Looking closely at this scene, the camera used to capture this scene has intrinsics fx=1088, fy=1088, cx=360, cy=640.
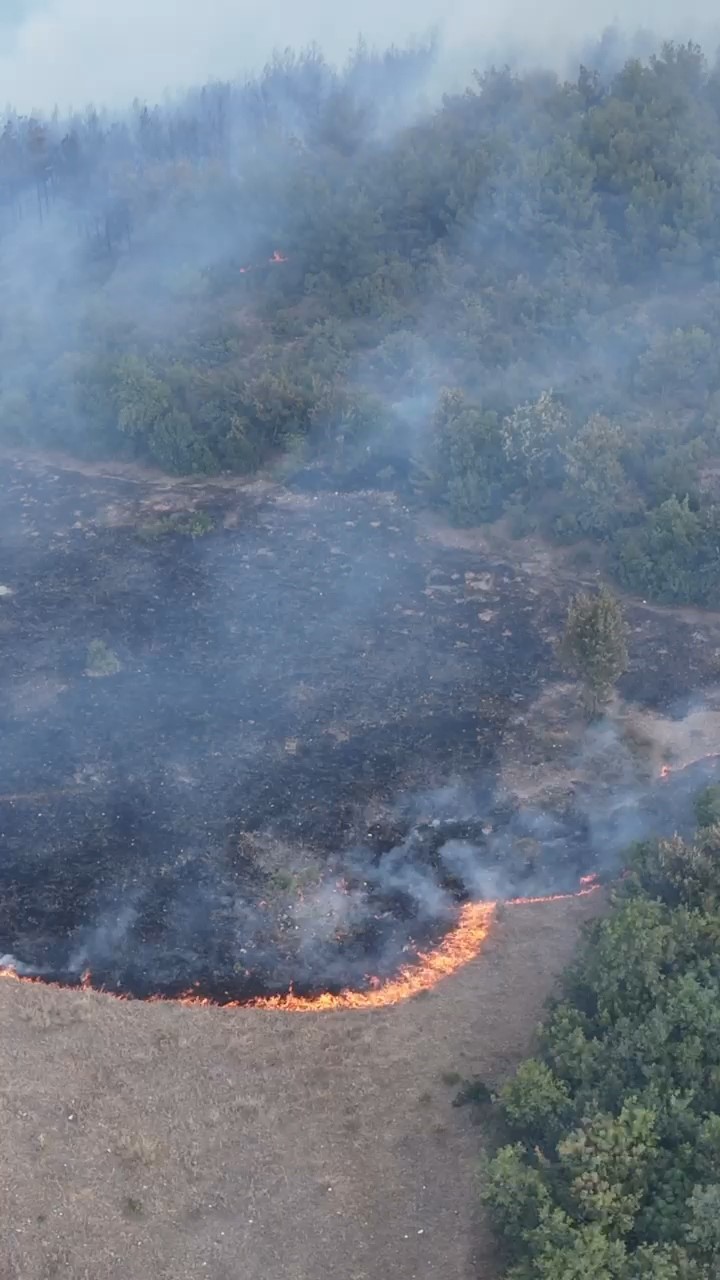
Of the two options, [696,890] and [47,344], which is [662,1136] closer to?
[696,890]

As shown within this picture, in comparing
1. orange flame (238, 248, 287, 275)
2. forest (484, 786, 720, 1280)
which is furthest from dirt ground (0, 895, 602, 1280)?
orange flame (238, 248, 287, 275)

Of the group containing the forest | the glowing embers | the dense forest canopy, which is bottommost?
the glowing embers

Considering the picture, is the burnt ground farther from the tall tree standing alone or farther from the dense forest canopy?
the dense forest canopy

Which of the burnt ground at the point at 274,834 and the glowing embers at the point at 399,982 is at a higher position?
the burnt ground at the point at 274,834

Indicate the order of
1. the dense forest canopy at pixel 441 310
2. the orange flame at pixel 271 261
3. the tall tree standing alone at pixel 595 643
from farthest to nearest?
the orange flame at pixel 271 261, the dense forest canopy at pixel 441 310, the tall tree standing alone at pixel 595 643

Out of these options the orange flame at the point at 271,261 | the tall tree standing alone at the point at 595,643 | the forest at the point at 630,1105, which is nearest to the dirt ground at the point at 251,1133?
the forest at the point at 630,1105

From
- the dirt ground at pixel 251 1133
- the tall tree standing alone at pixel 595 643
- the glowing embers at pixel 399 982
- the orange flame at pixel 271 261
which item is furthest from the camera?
the orange flame at pixel 271 261

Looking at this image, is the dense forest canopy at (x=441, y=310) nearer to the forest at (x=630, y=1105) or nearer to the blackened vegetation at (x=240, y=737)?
the blackened vegetation at (x=240, y=737)
